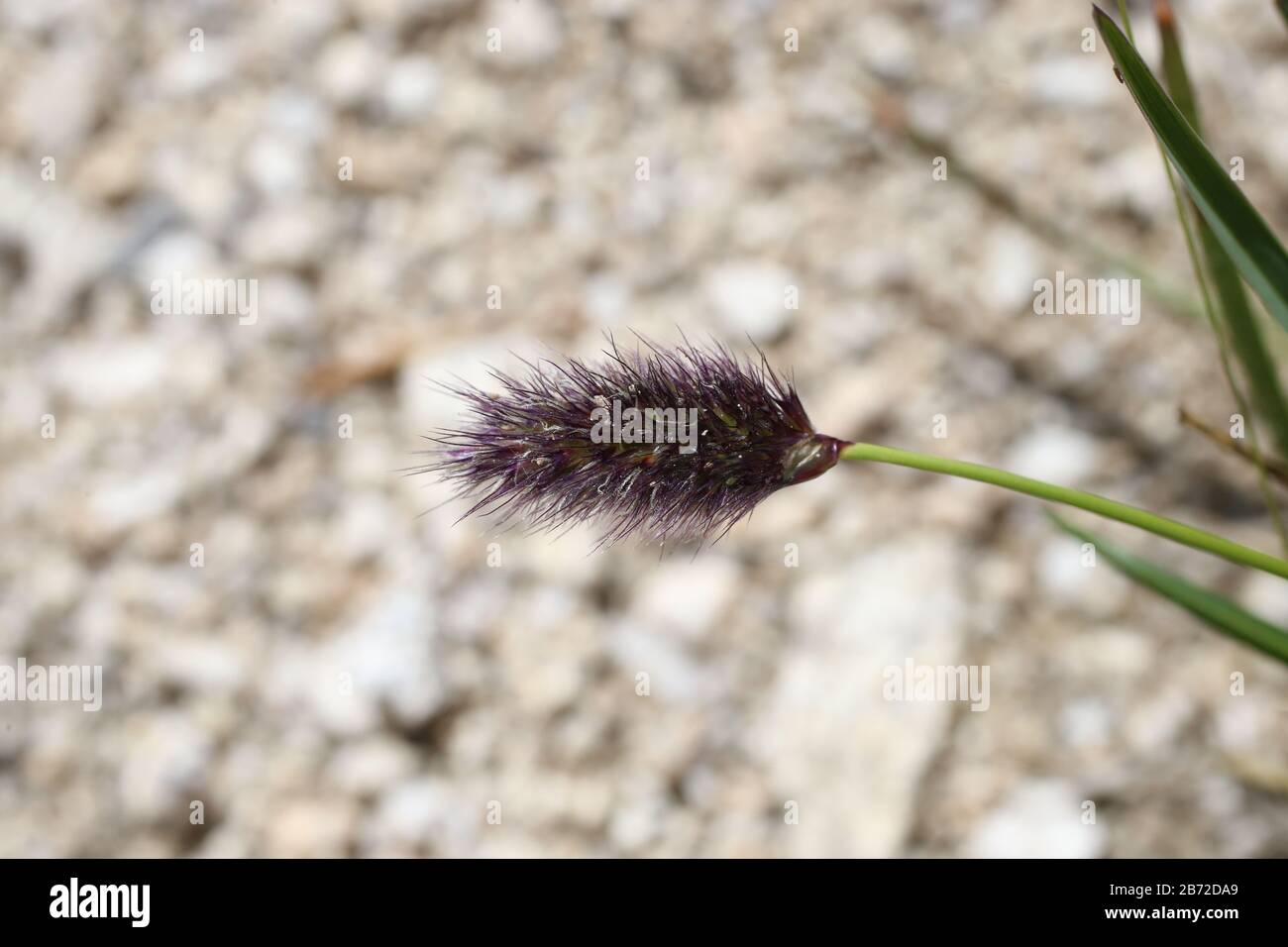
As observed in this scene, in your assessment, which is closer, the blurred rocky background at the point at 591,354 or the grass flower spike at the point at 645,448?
the grass flower spike at the point at 645,448

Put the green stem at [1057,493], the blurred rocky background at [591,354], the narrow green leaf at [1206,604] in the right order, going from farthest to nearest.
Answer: the blurred rocky background at [591,354]
the narrow green leaf at [1206,604]
the green stem at [1057,493]

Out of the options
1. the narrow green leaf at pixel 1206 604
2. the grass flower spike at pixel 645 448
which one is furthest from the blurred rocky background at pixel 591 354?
the grass flower spike at pixel 645 448

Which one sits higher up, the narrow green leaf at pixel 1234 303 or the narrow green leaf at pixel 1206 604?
the narrow green leaf at pixel 1234 303

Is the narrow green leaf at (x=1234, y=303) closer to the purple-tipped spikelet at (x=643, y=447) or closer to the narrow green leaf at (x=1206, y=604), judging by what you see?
the narrow green leaf at (x=1206, y=604)

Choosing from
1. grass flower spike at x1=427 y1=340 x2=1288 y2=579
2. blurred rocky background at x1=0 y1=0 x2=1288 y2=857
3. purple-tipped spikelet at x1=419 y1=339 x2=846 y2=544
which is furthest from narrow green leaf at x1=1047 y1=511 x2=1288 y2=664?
blurred rocky background at x1=0 y1=0 x2=1288 y2=857

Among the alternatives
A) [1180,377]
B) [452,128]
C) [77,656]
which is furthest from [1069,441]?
[77,656]

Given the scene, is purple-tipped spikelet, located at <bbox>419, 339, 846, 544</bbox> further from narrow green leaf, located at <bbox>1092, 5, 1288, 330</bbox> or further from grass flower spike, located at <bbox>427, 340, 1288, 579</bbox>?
narrow green leaf, located at <bbox>1092, 5, 1288, 330</bbox>

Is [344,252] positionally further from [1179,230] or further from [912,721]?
[1179,230]
